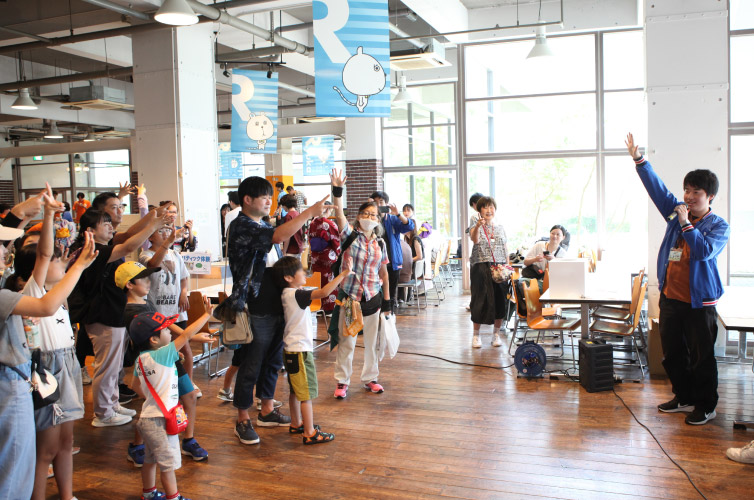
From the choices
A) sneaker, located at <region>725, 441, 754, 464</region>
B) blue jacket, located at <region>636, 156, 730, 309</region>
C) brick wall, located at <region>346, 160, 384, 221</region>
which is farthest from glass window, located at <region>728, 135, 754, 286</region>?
brick wall, located at <region>346, 160, 384, 221</region>

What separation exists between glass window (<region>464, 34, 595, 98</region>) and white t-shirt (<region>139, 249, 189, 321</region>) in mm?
7700

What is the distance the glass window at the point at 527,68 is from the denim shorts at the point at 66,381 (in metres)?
9.01

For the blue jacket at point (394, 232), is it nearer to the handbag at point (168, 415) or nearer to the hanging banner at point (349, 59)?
the hanging banner at point (349, 59)

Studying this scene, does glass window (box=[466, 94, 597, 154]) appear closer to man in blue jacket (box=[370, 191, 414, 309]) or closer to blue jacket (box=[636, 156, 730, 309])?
man in blue jacket (box=[370, 191, 414, 309])

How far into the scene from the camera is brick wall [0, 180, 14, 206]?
21500 millimetres

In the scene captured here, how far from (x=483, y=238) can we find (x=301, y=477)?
3860 mm

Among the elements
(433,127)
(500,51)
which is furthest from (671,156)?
(433,127)

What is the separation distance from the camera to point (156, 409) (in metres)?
3.20

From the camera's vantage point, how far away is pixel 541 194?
1105 centimetres

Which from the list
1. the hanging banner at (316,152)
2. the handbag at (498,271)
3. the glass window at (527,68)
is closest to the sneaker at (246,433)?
the handbag at (498,271)

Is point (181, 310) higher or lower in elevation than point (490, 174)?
lower

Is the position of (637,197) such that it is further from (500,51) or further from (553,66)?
(500,51)

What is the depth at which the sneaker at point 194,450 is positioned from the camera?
398 cm

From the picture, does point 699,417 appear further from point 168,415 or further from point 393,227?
point 393,227
